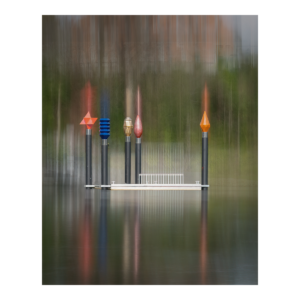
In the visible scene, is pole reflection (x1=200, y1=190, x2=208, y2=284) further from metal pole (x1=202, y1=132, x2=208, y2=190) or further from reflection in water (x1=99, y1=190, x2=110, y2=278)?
reflection in water (x1=99, y1=190, x2=110, y2=278)

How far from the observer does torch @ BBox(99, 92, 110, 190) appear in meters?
8.02

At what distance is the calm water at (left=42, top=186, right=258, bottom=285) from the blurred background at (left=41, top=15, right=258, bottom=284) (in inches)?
1.0

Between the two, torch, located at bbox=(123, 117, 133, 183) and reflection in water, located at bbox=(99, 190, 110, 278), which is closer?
reflection in water, located at bbox=(99, 190, 110, 278)

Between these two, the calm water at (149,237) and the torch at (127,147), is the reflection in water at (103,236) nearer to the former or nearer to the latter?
the calm water at (149,237)

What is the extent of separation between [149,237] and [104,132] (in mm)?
1417

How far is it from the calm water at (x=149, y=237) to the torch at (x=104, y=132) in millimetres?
239

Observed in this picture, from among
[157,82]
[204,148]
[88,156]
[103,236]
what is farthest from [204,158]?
[103,236]

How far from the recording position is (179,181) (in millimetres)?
8039

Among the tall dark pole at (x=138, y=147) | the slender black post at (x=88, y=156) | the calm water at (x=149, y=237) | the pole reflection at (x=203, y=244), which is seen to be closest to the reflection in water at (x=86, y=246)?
the calm water at (x=149, y=237)

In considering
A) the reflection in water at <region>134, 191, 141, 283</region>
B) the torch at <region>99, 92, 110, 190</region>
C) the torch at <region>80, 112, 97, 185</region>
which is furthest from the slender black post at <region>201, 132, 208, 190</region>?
the torch at <region>80, 112, 97, 185</region>

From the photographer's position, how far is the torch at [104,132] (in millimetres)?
8016

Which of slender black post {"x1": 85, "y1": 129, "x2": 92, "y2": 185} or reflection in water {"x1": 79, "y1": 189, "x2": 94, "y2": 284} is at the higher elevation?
slender black post {"x1": 85, "y1": 129, "x2": 92, "y2": 185}

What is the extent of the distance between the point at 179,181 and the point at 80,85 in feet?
5.66
